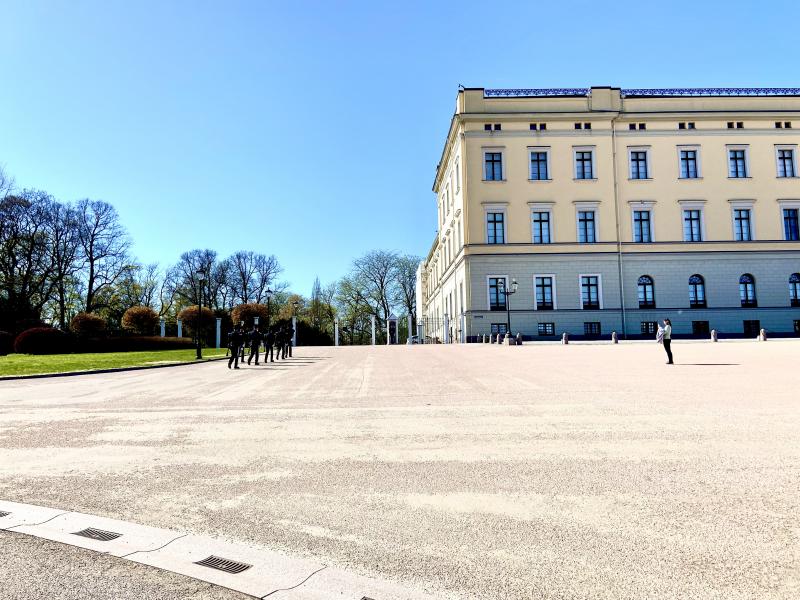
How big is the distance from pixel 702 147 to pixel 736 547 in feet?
186

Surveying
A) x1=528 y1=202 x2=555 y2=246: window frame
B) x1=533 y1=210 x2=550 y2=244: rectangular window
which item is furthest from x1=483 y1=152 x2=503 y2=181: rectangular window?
x1=533 y1=210 x2=550 y2=244: rectangular window

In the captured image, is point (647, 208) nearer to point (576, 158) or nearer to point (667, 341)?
point (576, 158)

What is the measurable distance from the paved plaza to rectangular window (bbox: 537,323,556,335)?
38798mm

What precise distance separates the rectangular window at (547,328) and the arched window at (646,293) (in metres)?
8.10

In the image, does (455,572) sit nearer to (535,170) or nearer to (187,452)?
(187,452)

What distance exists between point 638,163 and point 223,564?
55165 millimetres

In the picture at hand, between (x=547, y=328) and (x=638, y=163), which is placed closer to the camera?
(x=547, y=328)

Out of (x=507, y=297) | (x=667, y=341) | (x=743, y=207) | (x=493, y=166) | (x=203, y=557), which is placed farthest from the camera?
(x=743, y=207)

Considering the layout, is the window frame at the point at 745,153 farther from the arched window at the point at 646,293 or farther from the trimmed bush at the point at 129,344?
the trimmed bush at the point at 129,344

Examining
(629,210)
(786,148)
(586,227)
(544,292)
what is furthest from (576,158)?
A: (786,148)

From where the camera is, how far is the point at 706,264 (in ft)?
165

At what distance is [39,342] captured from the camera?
3834 cm

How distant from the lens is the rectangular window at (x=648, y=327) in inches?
1937

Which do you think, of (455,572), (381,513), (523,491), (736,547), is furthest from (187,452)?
(736,547)
